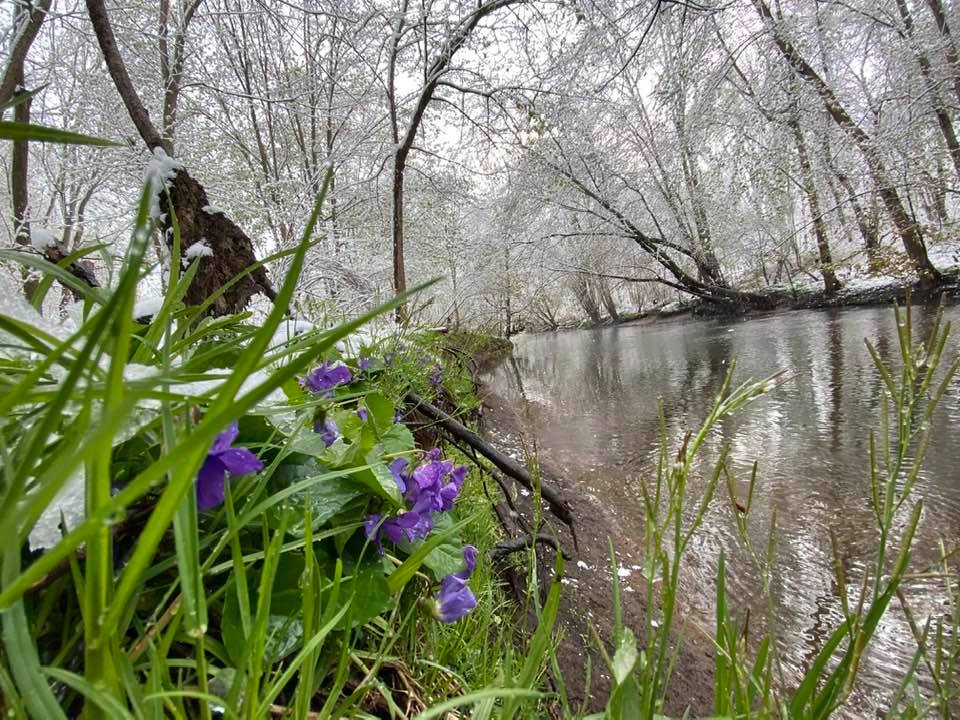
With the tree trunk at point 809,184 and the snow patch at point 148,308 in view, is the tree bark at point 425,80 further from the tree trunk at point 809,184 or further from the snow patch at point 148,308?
the tree trunk at point 809,184

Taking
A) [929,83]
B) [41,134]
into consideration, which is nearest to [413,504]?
[41,134]

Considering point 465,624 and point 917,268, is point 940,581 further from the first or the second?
point 917,268

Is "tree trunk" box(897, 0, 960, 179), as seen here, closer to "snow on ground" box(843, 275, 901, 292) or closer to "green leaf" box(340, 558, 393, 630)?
"snow on ground" box(843, 275, 901, 292)

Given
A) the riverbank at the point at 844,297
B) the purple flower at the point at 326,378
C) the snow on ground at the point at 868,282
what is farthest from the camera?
the snow on ground at the point at 868,282

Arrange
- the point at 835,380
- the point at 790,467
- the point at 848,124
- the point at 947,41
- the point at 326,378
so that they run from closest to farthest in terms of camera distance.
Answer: the point at 326,378 → the point at 790,467 → the point at 835,380 → the point at 947,41 → the point at 848,124

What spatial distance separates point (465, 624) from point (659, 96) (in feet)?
15.2

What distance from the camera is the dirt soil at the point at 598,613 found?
1032 millimetres

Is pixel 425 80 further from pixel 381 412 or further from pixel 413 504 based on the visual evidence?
pixel 413 504

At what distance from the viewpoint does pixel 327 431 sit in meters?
0.61

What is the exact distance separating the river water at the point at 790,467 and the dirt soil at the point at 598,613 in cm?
12

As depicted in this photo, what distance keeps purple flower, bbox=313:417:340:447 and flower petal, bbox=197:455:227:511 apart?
0.16m

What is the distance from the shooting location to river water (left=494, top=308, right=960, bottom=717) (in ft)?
4.66

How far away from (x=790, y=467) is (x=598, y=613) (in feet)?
5.74

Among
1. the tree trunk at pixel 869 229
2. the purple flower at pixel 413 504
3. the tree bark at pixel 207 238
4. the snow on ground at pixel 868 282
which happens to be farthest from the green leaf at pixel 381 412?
the snow on ground at pixel 868 282
